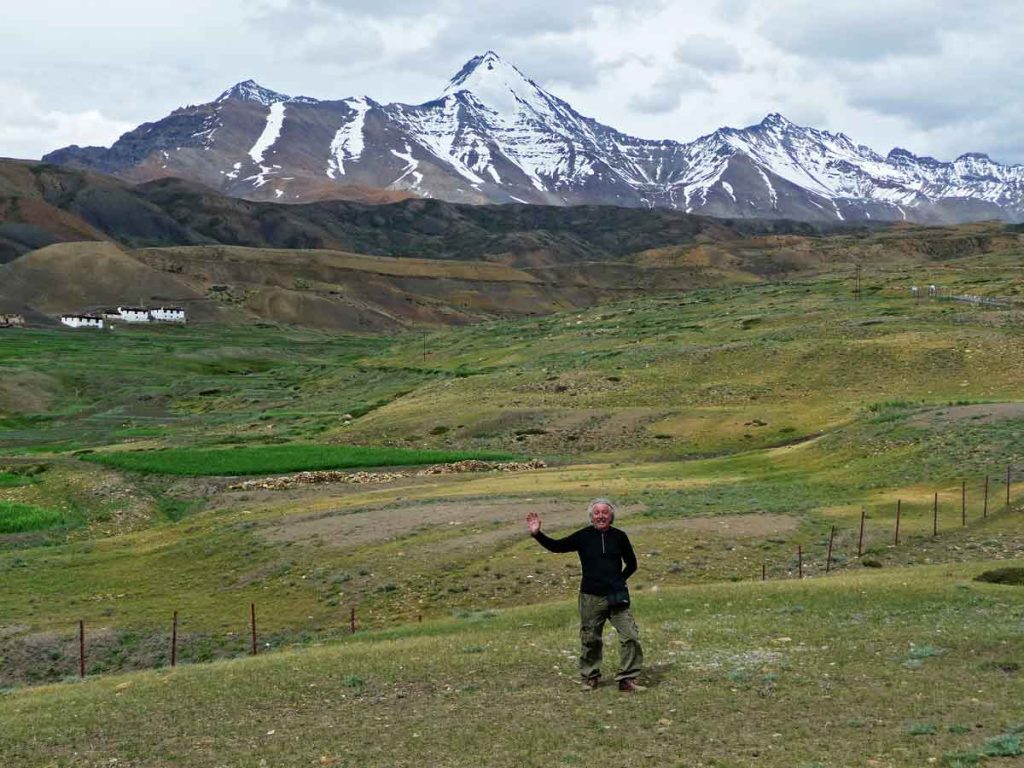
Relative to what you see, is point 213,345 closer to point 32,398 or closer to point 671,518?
point 32,398

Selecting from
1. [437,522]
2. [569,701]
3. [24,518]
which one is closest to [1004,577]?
[569,701]

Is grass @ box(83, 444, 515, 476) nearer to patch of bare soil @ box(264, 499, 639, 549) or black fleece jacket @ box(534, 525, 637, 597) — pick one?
patch of bare soil @ box(264, 499, 639, 549)

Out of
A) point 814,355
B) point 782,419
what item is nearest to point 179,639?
point 782,419

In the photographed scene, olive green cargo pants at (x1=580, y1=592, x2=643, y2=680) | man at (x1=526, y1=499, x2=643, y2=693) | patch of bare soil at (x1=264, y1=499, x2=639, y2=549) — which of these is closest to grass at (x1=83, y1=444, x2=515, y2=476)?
patch of bare soil at (x1=264, y1=499, x2=639, y2=549)

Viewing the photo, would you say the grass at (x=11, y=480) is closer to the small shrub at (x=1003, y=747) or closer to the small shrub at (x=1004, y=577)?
the small shrub at (x=1004, y=577)

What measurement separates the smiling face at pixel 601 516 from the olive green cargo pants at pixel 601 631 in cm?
117

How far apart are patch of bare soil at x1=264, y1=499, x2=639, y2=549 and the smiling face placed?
2121 cm

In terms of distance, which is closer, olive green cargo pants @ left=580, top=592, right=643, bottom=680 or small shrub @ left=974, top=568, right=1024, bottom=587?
olive green cargo pants @ left=580, top=592, right=643, bottom=680

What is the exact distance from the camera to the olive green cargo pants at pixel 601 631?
17.0 m

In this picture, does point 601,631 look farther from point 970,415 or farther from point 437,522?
point 970,415

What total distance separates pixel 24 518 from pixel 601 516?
1734 inches

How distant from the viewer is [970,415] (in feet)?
187

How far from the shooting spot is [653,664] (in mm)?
18750

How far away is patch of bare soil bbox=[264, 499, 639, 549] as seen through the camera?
39.9 meters
